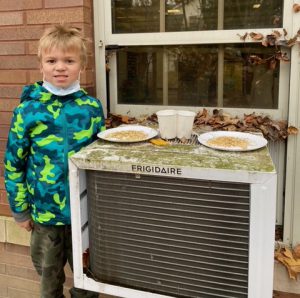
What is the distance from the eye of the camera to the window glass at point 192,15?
6.98 feet

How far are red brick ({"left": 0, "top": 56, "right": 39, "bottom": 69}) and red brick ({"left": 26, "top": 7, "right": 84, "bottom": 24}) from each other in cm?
21

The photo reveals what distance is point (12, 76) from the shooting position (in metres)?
2.42

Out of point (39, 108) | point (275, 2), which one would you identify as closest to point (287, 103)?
point (275, 2)

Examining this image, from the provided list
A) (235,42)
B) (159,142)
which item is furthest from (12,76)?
(235,42)

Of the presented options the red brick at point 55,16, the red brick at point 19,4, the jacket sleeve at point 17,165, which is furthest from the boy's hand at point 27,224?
the red brick at point 19,4

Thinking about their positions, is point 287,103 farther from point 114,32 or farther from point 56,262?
point 56,262

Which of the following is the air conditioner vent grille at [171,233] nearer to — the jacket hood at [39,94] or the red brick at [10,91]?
the jacket hood at [39,94]

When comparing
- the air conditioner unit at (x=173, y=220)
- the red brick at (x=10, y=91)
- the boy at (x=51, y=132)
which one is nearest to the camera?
the air conditioner unit at (x=173, y=220)

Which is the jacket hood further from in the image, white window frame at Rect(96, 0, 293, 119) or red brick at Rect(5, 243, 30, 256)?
red brick at Rect(5, 243, 30, 256)

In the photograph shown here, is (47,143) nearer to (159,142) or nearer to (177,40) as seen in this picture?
(159,142)

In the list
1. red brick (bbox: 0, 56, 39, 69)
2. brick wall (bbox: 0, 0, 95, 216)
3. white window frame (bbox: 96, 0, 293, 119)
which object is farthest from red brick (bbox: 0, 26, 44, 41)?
white window frame (bbox: 96, 0, 293, 119)

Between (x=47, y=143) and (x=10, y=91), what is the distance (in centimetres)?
80

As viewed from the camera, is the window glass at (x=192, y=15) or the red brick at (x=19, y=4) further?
the red brick at (x=19, y=4)

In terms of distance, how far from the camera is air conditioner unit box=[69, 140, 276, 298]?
1.38 meters
